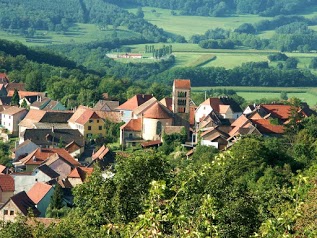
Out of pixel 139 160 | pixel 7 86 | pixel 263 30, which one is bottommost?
pixel 263 30

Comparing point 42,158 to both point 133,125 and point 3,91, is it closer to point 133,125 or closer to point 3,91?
point 133,125

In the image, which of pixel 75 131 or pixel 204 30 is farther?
pixel 204 30

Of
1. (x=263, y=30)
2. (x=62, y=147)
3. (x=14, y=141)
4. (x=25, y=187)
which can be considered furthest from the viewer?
(x=263, y=30)

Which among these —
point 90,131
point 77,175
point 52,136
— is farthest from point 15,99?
point 77,175

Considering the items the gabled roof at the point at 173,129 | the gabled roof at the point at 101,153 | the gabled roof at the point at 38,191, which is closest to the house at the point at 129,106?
the gabled roof at the point at 173,129

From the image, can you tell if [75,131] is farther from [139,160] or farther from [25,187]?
[139,160]

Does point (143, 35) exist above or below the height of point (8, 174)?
below

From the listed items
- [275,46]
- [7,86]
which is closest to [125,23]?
[275,46]
